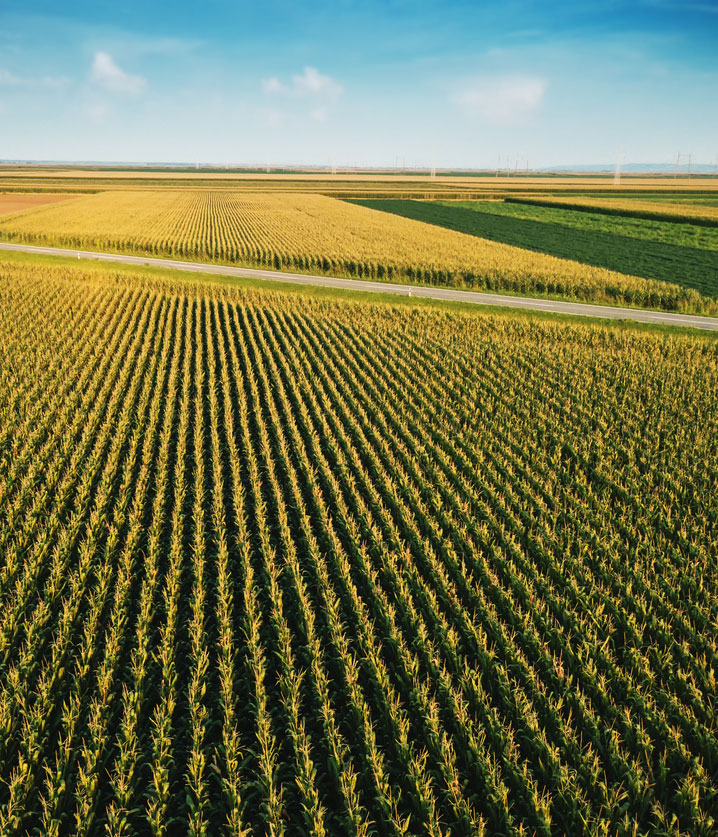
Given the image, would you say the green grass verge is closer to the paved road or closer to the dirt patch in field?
the paved road

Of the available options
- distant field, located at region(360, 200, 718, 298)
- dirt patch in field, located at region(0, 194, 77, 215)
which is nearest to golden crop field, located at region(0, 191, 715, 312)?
distant field, located at region(360, 200, 718, 298)

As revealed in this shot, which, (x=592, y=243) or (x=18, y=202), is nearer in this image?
(x=592, y=243)

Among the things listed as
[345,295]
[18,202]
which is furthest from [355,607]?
[18,202]

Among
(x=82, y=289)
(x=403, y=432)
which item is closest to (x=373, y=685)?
(x=403, y=432)

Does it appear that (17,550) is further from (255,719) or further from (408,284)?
(408,284)

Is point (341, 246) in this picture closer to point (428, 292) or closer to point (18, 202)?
point (428, 292)

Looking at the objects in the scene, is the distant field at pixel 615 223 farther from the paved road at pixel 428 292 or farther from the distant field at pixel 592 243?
the paved road at pixel 428 292

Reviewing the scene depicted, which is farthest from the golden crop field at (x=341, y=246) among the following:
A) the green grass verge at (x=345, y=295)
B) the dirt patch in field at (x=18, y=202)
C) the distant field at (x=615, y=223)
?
the distant field at (x=615, y=223)
